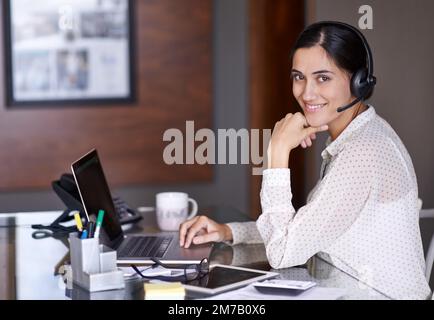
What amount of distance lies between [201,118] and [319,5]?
131 cm

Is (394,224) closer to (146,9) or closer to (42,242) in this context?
(42,242)

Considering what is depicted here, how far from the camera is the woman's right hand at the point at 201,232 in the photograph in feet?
6.58

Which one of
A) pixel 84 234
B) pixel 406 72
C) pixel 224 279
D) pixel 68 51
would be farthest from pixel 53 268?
pixel 68 51

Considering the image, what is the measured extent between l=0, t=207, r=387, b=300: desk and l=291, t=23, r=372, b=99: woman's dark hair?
495 millimetres

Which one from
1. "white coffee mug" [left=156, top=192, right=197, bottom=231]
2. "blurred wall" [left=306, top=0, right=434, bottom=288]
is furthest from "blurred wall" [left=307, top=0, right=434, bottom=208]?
"white coffee mug" [left=156, top=192, right=197, bottom=231]

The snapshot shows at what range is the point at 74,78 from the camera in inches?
165

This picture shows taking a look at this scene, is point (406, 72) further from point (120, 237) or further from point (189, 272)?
point (189, 272)

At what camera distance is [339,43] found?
186 cm

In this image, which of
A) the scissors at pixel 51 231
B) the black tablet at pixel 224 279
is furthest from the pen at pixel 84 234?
the scissors at pixel 51 231

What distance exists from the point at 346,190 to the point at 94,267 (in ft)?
1.92

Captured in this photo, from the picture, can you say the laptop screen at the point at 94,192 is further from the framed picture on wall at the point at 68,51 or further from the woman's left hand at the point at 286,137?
the framed picture on wall at the point at 68,51

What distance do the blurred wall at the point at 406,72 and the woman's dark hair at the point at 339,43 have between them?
126 cm
